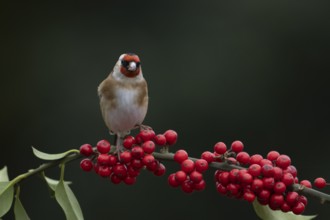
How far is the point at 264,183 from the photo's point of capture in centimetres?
186

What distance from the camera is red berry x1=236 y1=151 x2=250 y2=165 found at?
1949 millimetres

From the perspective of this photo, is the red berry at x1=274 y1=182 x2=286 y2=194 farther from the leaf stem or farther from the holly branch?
the leaf stem

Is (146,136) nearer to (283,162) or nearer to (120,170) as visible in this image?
(120,170)

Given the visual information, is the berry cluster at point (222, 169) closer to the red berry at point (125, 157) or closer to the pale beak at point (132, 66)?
the red berry at point (125, 157)

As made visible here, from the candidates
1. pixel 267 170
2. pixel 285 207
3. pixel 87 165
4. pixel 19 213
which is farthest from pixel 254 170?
pixel 19 213

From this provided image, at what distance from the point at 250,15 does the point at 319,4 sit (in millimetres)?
656

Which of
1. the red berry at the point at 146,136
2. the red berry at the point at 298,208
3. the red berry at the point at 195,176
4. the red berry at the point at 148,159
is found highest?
the red berry at the point at 146,136

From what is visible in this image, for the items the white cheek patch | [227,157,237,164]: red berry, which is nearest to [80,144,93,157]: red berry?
[227,157,237,164]: red berry

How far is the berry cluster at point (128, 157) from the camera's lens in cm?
200

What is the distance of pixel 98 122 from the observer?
5.61 m

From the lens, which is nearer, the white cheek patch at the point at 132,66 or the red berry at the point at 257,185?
the red berry at the point at 257,185

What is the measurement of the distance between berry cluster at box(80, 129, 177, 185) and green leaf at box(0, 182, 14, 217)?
0.25 metres

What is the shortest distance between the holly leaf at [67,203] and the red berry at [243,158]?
0.50 meters

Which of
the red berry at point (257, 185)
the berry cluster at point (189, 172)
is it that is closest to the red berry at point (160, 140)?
the berry cluster at point (189, 172)
